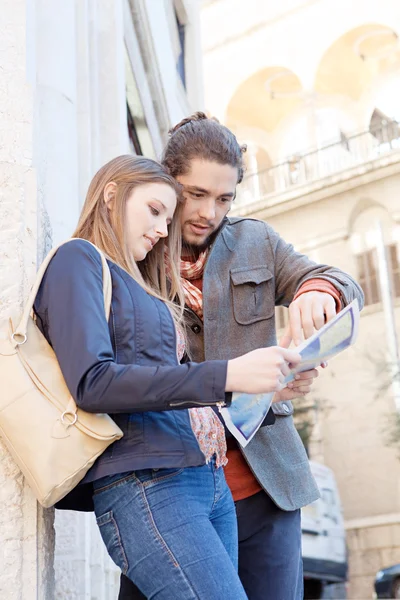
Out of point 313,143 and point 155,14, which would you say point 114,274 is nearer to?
point 155,14

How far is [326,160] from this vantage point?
83.2 ft

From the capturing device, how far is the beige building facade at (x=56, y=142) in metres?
2.00

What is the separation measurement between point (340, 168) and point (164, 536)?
23.7 meters

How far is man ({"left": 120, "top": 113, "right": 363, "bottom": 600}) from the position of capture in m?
2.44

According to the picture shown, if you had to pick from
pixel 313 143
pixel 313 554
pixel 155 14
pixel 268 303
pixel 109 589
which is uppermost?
pixel 313 143

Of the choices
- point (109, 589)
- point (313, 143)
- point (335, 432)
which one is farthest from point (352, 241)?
point (109, 589)

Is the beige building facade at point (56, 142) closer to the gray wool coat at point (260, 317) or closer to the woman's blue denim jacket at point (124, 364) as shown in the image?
the woman's blue denim jacket at point (124, 364)

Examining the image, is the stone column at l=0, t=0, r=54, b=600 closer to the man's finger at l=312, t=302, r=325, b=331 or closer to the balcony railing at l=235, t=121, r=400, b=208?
the man's finger at l=312, t=302, r=325, b=331

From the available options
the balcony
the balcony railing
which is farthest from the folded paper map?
the balcony railing

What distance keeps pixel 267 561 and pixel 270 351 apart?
95cm

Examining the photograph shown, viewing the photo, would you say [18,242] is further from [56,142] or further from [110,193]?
[56,142]

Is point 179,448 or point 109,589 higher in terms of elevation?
point 179,448

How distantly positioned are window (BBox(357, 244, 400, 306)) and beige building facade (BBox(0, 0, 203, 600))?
50.5ft

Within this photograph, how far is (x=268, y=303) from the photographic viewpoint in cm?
265
